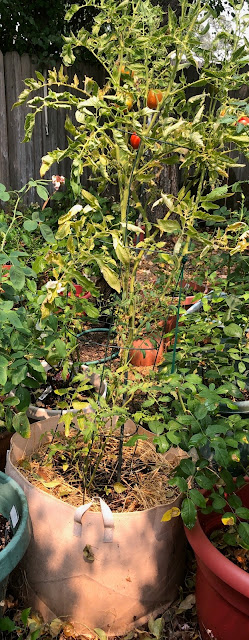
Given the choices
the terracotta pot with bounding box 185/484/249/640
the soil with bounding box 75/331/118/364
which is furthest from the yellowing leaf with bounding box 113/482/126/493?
the soil with bounding box 75/331/118/364

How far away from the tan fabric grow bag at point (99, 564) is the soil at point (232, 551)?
11 centimetres

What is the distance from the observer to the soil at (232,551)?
4.89ft

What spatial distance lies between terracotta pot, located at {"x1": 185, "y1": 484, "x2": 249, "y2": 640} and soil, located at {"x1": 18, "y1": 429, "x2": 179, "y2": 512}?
24 centimetres

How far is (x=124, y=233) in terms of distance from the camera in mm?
1573

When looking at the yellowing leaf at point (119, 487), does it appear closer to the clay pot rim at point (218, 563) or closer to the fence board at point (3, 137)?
the clay pot rim at point (218, 563)

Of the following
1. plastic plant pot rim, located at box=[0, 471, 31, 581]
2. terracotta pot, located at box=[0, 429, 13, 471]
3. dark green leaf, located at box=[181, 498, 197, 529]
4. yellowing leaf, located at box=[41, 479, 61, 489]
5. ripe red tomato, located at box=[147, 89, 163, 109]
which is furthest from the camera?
terracotta pot, located at box=[0, 429, 13, 471]

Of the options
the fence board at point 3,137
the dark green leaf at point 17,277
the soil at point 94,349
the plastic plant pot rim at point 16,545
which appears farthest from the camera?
the fence board at point 3,137

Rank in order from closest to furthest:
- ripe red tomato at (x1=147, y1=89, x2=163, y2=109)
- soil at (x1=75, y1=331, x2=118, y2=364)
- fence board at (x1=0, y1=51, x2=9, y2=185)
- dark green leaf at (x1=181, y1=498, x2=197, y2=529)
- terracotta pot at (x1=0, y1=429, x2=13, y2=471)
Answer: dark green leaf at (x1=181, y1=498, x2=197, y2=529) → ripe red tomato at (x1=147, y1=89, x2=163, y2=109) → terracotta pot at (x1=0, y1=429, x2=13, y2=471) → soil at (x1=75, y1=331, x2=118, y2=364) → fence board at (x1=0, y1=51, x2=9, y2=185)

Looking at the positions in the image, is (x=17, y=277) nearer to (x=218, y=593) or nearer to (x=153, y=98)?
(x=153, y=98)

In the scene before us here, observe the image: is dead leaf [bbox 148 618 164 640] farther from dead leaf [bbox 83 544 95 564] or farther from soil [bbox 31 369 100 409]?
soil [bbox 31 369 100 409]

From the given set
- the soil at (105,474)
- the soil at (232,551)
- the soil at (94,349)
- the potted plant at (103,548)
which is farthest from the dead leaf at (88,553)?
the soil at (94,349)

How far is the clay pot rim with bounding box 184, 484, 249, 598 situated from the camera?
4.22ft

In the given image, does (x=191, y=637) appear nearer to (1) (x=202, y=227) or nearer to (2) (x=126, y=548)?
(2) (x=126, y=548)

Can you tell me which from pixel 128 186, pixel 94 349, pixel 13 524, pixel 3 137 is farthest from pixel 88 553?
pixel 3 137
